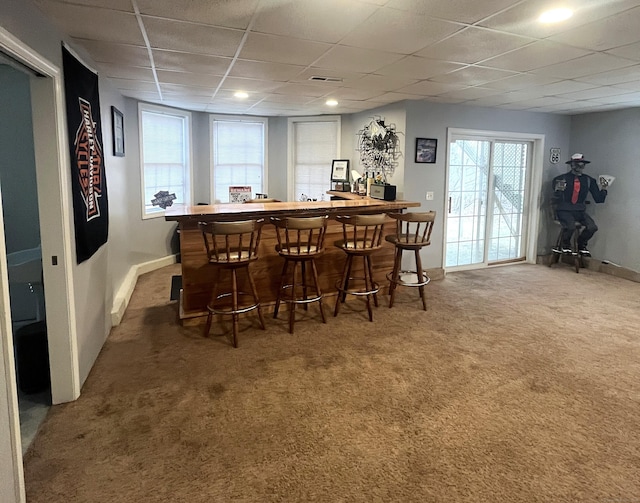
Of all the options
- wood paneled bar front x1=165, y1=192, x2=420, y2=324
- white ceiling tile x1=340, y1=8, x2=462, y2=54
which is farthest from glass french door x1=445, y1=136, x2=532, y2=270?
white ceiling tile x1=340, y1=8, x2=462, y2=54

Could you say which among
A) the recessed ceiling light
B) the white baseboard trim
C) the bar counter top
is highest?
the recessed ceiling light

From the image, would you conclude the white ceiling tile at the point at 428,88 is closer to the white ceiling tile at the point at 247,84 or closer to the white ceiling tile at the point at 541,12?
the white ceiling tile at the point at 247,84

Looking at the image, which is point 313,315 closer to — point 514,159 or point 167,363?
point 167,363

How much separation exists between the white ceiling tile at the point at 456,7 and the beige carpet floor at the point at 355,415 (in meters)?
2.32

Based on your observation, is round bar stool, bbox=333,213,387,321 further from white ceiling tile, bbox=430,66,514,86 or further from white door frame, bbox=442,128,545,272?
white door frame, bbox=442,128,545,272

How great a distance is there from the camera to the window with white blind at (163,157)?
5.84 m

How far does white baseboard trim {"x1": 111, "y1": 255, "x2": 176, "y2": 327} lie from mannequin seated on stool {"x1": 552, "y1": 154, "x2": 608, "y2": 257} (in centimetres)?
592

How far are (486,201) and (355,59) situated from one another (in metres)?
3.74

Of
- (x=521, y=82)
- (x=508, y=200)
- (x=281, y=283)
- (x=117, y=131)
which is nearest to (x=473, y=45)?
(x=521, y=82)

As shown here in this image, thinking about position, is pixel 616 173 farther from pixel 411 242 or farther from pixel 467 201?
pixel 411 242

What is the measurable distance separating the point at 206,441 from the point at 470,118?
206 inches

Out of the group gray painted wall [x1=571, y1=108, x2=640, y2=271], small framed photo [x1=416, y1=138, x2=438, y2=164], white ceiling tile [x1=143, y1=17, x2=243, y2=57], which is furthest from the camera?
gray painted wall [x1=571, y1=108, x2=640, y2=271]

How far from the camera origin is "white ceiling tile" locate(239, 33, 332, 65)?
2.93 metres

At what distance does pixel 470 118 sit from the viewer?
577 cm
